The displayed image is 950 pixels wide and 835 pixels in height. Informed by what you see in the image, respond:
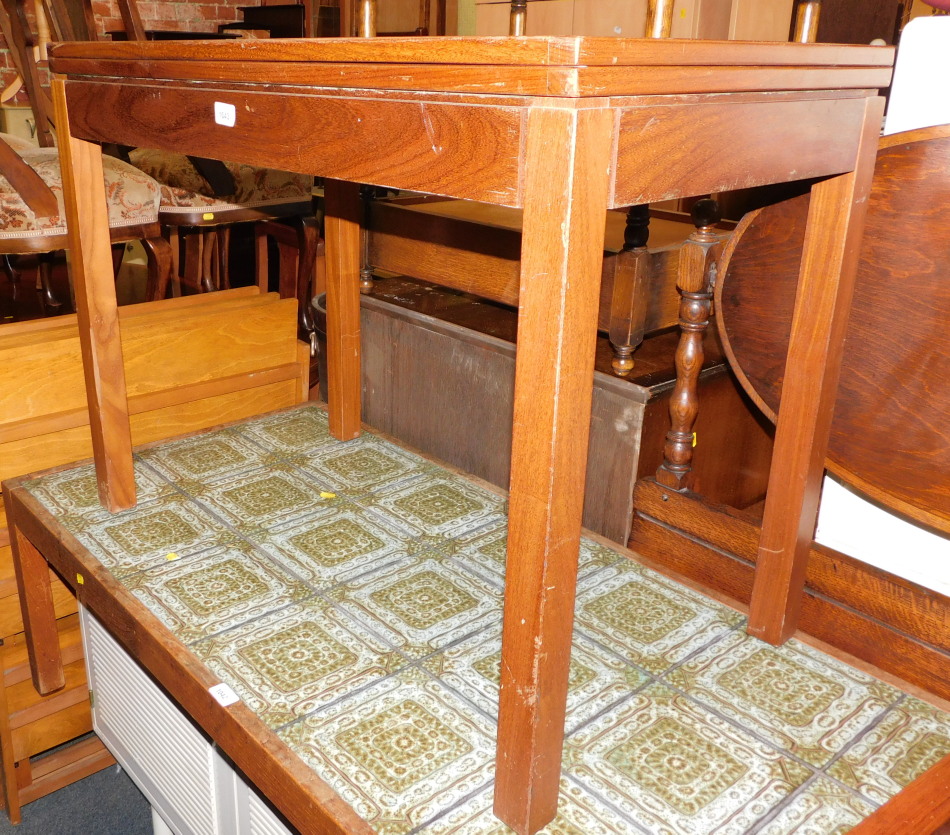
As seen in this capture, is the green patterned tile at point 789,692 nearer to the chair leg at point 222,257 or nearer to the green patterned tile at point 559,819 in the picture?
the green patterned tile at point 559,819

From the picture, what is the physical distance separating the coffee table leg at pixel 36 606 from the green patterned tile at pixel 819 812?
140 centimetres

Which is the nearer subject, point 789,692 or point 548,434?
point 548,434

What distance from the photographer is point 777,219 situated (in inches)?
47.1

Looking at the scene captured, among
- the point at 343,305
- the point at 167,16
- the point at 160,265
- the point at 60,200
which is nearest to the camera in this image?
the point at 343,305

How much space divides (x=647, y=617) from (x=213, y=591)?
2.15ft

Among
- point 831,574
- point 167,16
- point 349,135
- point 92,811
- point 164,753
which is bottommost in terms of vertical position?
point 92,811

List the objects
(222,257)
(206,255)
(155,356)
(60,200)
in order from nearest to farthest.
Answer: (155,356)
(60,200)
(206,255)
(222,257)

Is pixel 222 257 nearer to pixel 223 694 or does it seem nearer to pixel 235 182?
pixel 235 182

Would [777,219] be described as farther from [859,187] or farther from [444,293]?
[444,293]

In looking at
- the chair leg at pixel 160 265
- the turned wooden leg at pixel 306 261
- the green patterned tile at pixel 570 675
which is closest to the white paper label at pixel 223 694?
the green patterned tile at pixel 570 675

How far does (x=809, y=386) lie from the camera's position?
112cm

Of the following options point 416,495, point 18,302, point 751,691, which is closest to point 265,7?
point 18,302

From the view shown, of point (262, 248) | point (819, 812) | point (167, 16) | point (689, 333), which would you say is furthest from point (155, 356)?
point (167, 16)

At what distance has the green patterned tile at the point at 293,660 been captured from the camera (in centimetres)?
112
